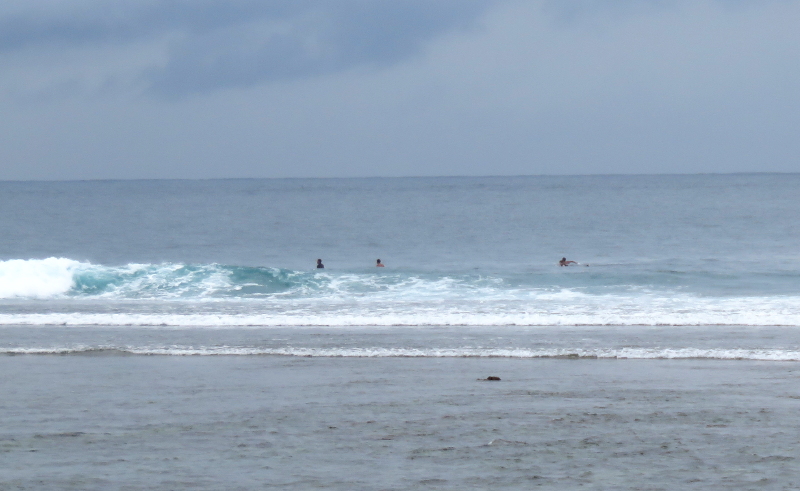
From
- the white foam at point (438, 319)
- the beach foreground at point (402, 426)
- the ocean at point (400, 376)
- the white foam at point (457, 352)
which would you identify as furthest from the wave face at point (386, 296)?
the beach foreground at point (402, 426)

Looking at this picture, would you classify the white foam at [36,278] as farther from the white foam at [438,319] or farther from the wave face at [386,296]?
the white foam at [438,319]

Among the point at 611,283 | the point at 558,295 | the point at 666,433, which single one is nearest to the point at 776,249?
the point at 611,283

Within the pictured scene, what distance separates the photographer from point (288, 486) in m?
7.93

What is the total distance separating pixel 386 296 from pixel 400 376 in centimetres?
1507

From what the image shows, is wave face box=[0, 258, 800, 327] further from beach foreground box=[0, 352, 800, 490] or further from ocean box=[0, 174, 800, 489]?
beach foreground box=[0, 352, 800, 490]

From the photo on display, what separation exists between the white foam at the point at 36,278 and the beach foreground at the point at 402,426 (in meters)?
18.3

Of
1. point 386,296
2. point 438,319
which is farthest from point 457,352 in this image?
point 386,296

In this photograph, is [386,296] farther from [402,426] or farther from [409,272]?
[402,426]

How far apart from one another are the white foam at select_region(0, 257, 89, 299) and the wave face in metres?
0.04

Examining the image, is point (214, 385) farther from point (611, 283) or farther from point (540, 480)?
point (611, 283)

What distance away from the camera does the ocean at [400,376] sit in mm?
8562

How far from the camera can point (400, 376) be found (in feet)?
44.5

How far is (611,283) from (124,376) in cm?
2176

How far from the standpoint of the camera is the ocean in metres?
8.56
